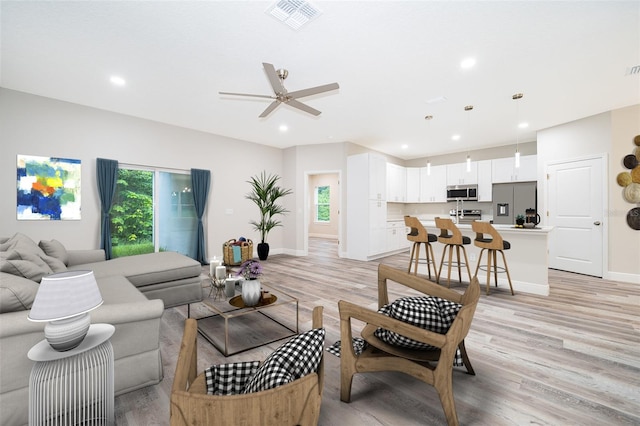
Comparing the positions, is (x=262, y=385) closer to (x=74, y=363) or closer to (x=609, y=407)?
(x=74, y=363)

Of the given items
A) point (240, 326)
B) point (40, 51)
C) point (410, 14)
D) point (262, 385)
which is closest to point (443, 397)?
point (262, 385)

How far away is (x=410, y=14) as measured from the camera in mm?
2377

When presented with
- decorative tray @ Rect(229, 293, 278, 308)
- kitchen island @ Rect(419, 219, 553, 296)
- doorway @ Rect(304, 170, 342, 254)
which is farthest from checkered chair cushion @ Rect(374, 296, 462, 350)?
doorway @ Rect(304, 170, 342, 254)

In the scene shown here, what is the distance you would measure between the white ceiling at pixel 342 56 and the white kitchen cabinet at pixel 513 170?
166cm

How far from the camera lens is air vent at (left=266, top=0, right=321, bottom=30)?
2246 millimetres

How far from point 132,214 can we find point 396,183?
645 centimetres

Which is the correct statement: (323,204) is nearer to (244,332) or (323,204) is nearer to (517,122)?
(517,122)

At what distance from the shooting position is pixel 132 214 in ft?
16.7

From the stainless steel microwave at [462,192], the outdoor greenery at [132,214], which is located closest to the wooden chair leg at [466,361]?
the outdoor greenery at [132,214]

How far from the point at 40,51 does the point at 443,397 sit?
4.86m

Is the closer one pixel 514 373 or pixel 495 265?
pixel 514 373

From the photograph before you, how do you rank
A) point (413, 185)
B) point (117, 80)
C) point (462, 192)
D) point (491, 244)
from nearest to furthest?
point (117, 80) < point (491, 244) < point (462, 192) < point (413, 185)

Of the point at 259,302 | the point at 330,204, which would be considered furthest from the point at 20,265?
the point at 330,204

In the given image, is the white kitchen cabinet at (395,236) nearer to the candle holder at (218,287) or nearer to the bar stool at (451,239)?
the bar stool at (451,239)
